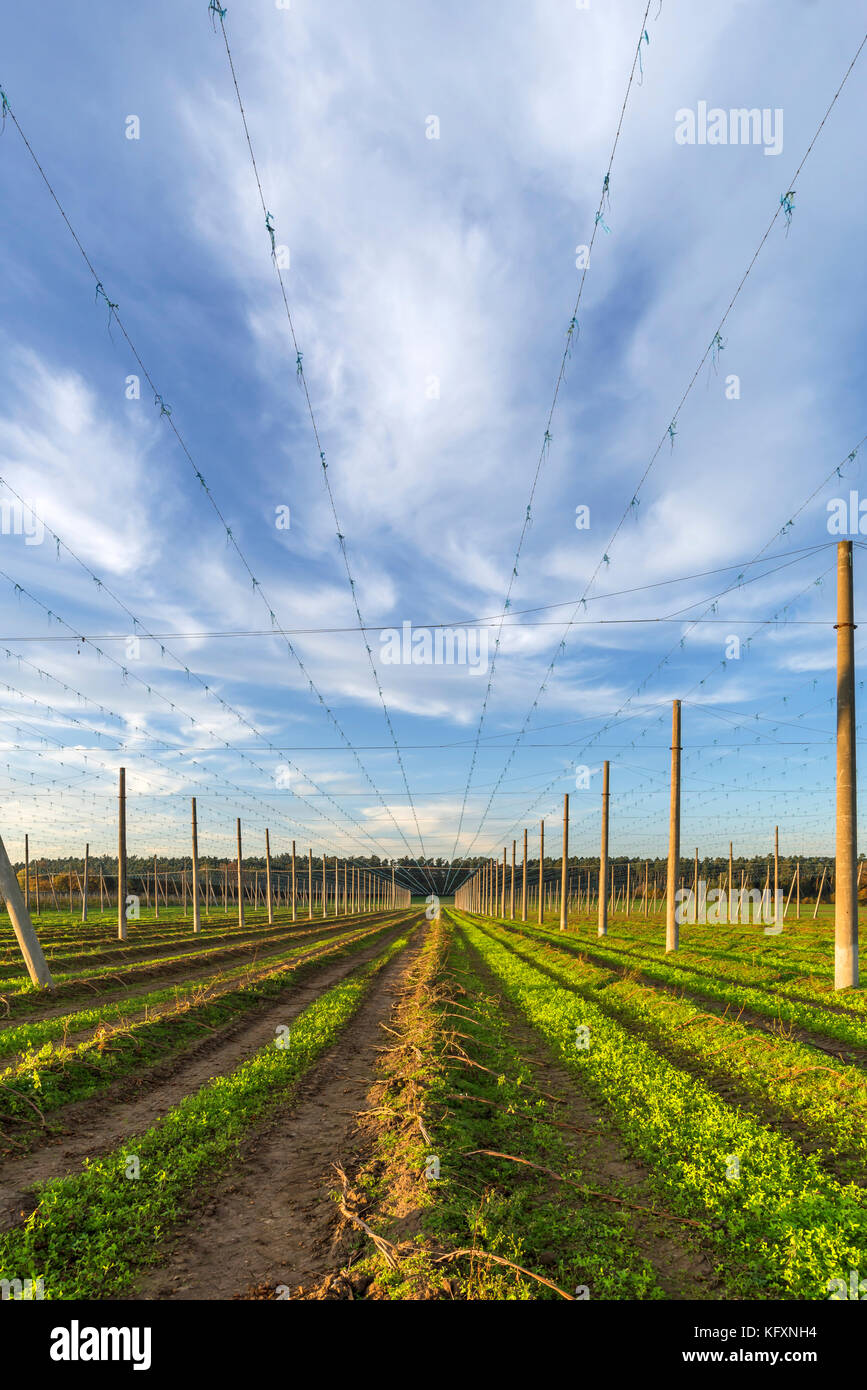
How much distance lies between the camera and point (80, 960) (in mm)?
28359

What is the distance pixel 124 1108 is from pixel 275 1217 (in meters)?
4.51

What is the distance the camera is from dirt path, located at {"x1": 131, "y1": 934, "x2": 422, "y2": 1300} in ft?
17.1

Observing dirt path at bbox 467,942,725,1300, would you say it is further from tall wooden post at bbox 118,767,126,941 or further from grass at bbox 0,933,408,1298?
tall wooden post at bbox 118,767,126,941

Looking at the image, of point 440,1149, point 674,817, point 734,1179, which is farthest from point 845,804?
point 440,1149

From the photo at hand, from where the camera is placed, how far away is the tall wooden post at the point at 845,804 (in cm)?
1778

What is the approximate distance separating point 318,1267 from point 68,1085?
685 centimetres

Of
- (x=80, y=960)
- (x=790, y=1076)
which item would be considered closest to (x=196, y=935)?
(x=80, y=960)

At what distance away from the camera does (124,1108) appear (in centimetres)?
952

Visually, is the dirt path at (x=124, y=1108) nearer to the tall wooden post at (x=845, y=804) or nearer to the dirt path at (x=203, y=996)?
the dirt path at (x=203, y=996)

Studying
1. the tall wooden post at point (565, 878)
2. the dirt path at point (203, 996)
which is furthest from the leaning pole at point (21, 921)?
the tall wooden post at point (565, 878)

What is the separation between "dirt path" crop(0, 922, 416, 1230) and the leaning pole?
279 inches

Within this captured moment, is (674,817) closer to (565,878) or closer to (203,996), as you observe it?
(565,878)
